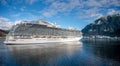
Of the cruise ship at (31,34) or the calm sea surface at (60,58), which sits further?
the cruise ship at (31,34)

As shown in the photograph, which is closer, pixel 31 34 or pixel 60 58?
pixel 60 58

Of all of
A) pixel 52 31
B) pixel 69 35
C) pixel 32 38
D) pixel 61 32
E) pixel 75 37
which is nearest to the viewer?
pixel 32 38

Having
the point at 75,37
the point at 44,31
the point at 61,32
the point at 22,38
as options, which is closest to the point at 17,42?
the point at 22,38

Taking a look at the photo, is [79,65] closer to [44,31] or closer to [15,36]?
[15,36]

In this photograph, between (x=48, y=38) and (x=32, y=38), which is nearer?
(x=32, y=38)

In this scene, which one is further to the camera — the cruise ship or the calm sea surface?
the cruise ship

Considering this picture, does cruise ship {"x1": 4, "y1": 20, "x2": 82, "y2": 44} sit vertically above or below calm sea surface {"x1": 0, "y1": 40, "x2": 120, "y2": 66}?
above

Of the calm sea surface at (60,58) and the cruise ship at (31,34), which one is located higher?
the cruise ship at (31,34)

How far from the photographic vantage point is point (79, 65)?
84.0 ft

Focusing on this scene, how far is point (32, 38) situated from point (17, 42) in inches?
410

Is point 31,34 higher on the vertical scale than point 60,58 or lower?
higher

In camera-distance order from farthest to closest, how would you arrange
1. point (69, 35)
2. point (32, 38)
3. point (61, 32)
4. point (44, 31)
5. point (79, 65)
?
point (69, 35) < point (61, 32) < point (44, 31) < point (32, 38) < point (79, 65)

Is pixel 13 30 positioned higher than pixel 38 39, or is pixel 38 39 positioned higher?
pixel 13 30

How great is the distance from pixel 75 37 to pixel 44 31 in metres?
53.2
